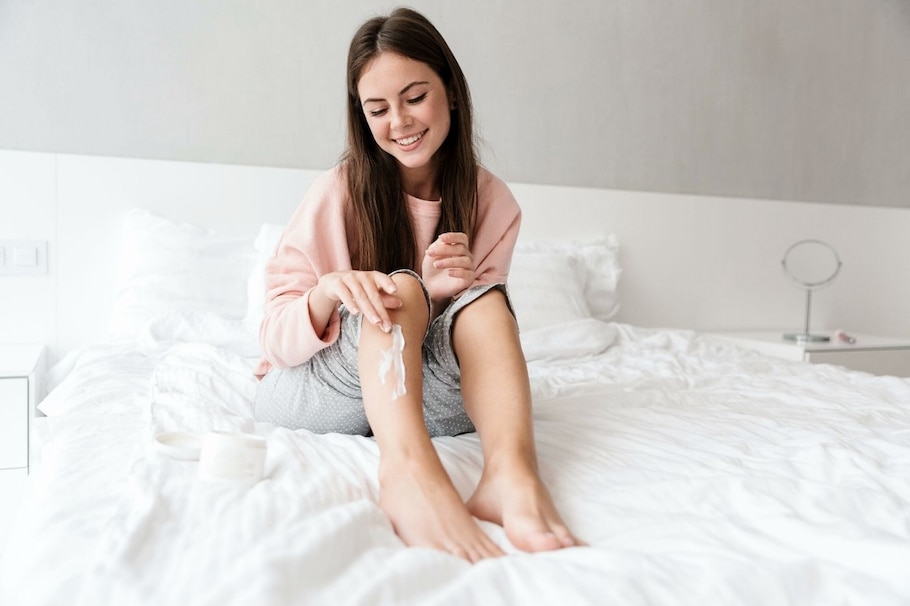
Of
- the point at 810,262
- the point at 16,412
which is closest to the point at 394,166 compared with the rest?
the point at 16,412

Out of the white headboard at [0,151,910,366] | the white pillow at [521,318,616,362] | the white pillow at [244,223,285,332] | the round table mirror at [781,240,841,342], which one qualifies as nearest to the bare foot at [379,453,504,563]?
the white pillow at [244,223,285,332]

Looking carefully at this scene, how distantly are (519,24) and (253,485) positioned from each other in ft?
7.41

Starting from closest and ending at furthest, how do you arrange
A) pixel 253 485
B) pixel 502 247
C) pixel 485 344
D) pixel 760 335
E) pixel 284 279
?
pixel 253 485
pixel 485 344
pixel 284 279
pixel 502 247
pixel 760 335

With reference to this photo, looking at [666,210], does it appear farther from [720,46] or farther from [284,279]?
[284,279]

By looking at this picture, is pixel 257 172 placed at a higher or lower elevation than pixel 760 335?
higher

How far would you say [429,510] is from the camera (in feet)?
2.87

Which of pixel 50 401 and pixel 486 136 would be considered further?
pixel 486 136

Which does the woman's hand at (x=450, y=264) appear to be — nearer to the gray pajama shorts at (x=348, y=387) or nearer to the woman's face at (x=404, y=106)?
the gray pajama shorts at (x=348, y=387)

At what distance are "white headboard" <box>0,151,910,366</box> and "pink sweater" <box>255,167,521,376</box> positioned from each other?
1.08 meters

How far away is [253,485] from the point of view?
0.93m

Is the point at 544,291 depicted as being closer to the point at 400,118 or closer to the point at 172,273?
the point at 172,273

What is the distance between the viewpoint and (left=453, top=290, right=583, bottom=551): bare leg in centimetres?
85

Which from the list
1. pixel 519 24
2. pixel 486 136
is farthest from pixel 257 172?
pixel 519 24

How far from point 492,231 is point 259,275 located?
32.5 inches
